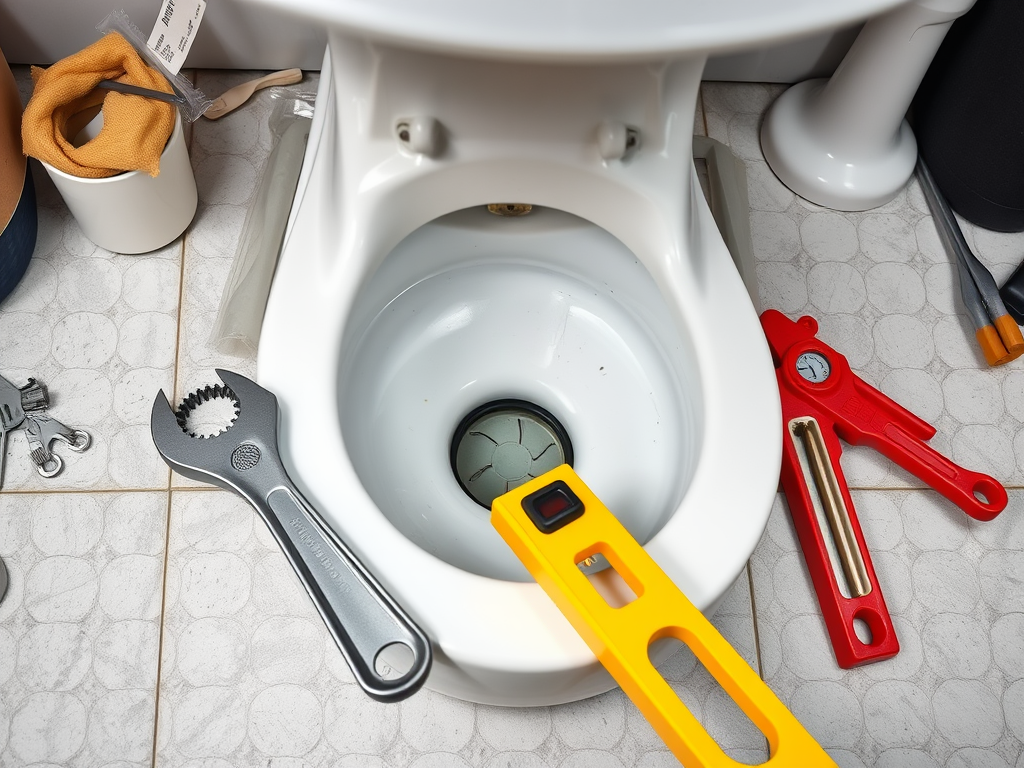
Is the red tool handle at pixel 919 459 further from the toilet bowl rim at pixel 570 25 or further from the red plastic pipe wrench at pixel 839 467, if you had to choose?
the toilet bowl rim at pixel 570 25

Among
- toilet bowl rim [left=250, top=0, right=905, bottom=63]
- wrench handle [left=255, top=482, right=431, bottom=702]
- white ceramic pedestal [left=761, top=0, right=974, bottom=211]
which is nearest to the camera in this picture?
toilet bowl rim [left=250, top=0, right=905, bottom=63]

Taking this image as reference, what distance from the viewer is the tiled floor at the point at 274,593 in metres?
0.80

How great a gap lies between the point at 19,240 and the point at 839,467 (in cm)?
84

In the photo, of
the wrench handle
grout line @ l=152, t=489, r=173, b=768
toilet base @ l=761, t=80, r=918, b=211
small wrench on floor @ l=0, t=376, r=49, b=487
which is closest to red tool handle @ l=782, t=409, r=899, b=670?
toilet base @ l=761, t=80, r=918, b=211

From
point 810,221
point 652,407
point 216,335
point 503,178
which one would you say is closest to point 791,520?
point 652,407

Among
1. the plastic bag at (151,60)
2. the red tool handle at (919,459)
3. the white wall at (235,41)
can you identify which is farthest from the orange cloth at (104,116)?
the red tool handle at (919,459)

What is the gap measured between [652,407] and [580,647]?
268 mm

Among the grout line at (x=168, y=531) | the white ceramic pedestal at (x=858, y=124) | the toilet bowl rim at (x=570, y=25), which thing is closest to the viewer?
the toilet bowl rim at (x=570, y=25)

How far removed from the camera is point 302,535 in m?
0.54

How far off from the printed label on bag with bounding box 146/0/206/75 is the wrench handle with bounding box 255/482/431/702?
51cm

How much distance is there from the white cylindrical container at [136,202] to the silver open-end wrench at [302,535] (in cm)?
35

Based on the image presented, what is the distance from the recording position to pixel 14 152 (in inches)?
35.1

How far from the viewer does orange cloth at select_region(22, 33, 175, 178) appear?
818 millimetres

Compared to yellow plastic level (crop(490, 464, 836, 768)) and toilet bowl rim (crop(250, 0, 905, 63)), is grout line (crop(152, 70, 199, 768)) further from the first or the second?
toilet bowl rim (crop(250, 0, 905, 63))
